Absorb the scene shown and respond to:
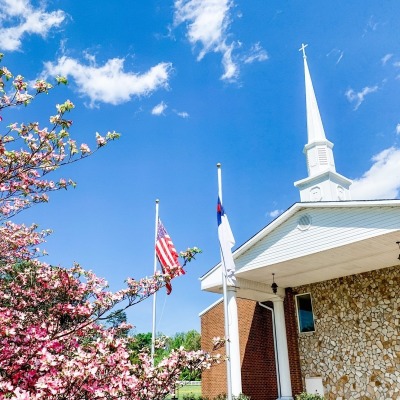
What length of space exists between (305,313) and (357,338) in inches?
95.9

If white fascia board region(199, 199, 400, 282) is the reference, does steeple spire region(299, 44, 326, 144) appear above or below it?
above

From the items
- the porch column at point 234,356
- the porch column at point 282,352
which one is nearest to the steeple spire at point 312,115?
the porch column at point 282,352

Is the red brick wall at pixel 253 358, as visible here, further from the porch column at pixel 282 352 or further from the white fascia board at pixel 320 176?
the white fascia board at pixel 320 176

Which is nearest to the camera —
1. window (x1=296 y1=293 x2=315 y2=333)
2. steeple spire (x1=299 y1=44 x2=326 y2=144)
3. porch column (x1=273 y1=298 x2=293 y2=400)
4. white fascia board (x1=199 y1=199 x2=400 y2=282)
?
white fascia board (x1=199 y1=199 x2=400 y2=282)

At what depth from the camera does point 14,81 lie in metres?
5.46

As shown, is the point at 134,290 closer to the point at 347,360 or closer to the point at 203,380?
the point at 347,360

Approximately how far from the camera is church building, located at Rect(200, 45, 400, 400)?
1161 centimetres

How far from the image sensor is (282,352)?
585 inches

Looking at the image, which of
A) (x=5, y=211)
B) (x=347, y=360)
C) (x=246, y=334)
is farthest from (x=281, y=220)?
(x=5, y=211)

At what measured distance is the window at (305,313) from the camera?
15.8 meters

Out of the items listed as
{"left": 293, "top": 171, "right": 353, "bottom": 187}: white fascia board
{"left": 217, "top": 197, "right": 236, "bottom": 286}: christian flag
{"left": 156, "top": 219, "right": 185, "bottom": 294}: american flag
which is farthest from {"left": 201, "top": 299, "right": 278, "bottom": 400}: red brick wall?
{"left": 217, "top": 197, "right": 236, "bottom": 286}: christian flag

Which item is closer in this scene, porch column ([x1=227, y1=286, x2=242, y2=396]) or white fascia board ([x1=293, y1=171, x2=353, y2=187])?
porch column ([x1=227, y1=286, x2=242, y2=396])

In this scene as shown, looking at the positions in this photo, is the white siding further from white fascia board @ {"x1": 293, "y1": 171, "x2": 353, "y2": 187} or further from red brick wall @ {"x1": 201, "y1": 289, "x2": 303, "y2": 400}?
white fascia board @ {"x1": 293, "y1": 171, "x2": 353, "y2": 187}

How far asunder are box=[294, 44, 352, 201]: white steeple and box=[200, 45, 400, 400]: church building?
5908mm
